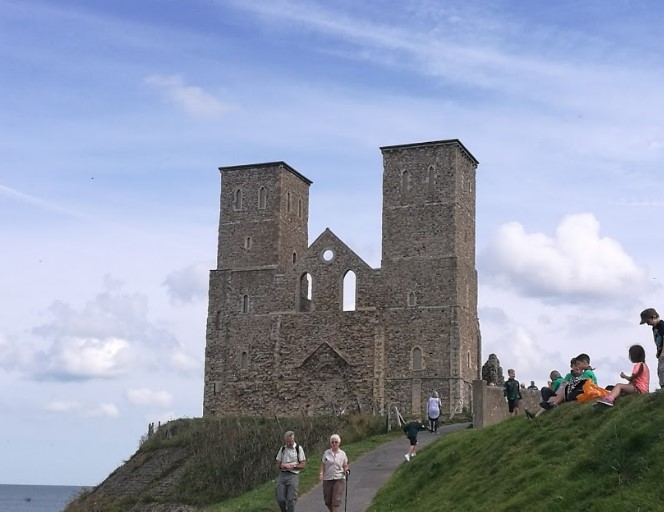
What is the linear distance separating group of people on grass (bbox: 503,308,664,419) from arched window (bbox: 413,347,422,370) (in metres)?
25.6

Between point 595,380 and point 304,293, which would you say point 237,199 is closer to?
point 304,293

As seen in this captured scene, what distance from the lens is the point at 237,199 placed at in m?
56.5

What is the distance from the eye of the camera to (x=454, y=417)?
150 ft

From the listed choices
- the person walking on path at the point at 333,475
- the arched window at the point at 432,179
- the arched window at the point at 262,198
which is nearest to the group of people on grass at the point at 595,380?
the person walking on path at the point at 333,475

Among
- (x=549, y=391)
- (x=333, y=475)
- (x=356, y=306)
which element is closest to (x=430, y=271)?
(x=356, y=306)

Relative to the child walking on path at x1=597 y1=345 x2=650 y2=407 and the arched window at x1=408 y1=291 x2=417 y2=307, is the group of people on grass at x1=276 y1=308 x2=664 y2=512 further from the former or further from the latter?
the arched window at x1=408 y1=291 x2=417 y2=307

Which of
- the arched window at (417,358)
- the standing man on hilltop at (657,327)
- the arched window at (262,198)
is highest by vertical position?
the arched window at (262,198)

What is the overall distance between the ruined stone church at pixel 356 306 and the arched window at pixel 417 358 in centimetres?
5

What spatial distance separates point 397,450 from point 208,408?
22513mm

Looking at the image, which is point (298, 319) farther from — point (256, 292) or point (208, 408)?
→ point (208, 408)

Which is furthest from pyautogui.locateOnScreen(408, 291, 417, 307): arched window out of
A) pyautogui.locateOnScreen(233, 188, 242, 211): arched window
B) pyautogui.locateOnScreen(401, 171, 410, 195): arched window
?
pyautogui.locateOnScreen(233, 188, 242, 211): arched window

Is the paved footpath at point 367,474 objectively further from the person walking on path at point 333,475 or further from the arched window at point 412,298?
the arched window at point 412,298

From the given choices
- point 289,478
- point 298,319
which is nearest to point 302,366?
point 298,319

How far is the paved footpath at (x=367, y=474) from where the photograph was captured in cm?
2395
